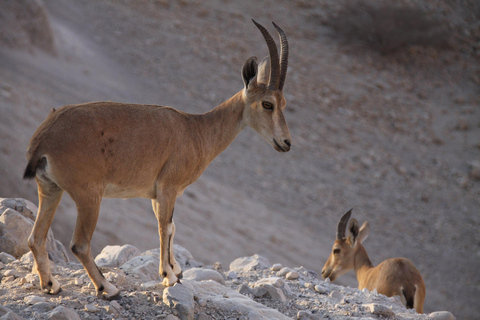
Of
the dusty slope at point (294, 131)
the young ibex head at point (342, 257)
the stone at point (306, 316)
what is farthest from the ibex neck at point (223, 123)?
the dusty slope at point (294, 131)

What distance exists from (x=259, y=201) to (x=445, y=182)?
10304mm

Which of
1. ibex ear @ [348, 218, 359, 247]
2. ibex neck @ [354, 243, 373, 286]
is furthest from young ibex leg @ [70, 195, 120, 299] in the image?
ibex neck @ [354, 243, 373, 286]

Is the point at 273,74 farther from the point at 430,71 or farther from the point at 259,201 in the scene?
the point at 430,71

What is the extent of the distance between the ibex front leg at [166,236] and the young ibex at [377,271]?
6.09 m

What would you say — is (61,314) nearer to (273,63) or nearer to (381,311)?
(273,63)

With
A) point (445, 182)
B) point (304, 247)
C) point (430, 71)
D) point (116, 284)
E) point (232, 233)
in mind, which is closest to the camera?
point (116, 284)

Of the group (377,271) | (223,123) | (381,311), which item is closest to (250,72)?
(223,123)

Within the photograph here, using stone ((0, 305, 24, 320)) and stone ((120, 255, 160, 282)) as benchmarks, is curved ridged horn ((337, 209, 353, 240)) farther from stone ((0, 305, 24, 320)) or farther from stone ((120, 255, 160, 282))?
stone ((0, 305, 24, 320))

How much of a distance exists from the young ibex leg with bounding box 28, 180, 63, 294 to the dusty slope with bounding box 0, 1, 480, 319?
7541 mm

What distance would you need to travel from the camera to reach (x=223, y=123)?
8.33 metres

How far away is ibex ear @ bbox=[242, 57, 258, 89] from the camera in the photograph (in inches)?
318

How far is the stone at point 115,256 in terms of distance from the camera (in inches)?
365

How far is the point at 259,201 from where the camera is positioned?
Result: 25594 millimetres

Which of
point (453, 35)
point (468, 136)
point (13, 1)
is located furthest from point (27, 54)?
→ point (453, 35)
